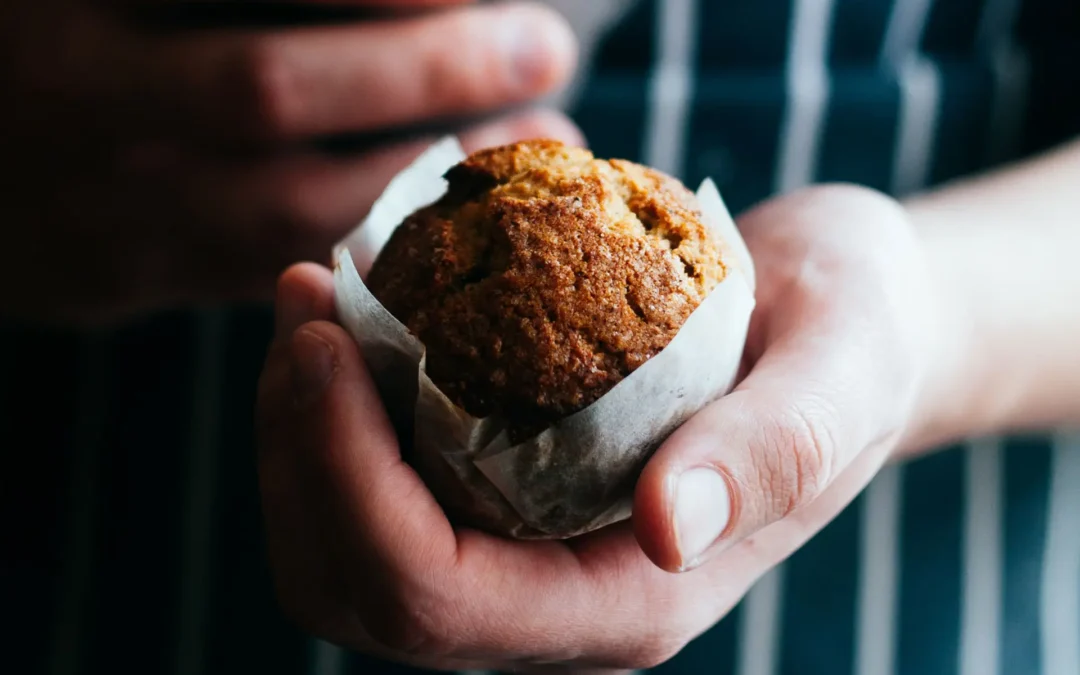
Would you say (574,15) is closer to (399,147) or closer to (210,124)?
(399,147)

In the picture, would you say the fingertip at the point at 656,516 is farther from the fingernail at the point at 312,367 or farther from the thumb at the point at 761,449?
the fingernail at the point at 312,367

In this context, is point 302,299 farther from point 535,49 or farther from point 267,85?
point 535,49

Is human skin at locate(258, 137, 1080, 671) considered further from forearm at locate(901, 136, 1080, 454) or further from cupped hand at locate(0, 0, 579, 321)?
cupped hand at locate(0, 0, 579, 321)

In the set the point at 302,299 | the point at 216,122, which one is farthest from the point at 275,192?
the point at 302,299

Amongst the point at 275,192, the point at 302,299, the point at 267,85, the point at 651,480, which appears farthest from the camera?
the point at 275,192

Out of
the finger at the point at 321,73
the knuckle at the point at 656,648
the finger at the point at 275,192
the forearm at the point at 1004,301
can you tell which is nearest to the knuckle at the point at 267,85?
the finger at the point at 321,73

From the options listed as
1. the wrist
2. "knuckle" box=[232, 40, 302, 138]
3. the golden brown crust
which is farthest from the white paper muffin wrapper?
the wrist

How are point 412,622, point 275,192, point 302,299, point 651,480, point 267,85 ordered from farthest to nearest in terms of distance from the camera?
point 275,192 < point 267,85 < point 302,299 < point 412,622 < point 651,480
